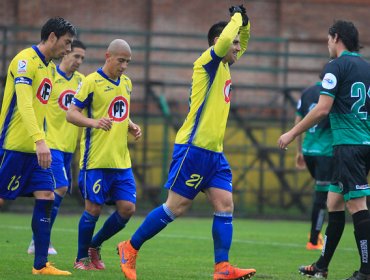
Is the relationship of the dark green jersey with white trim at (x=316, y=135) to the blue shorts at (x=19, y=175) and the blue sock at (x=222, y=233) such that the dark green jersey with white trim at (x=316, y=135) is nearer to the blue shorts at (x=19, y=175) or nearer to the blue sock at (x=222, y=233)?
the blue sock at (x=222, y=233)

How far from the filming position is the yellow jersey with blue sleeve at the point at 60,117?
38.6 feet

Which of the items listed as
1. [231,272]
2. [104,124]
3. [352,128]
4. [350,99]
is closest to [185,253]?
[104,124]

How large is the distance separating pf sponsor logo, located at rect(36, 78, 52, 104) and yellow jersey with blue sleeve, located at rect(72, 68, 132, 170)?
0.74 metres

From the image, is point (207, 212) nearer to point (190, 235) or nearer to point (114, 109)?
point (190, 235)

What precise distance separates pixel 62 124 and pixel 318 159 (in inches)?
154

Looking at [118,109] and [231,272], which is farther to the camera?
[118,109]

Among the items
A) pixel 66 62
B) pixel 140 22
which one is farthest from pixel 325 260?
pixel 140 22

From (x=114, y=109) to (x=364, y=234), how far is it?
2901 millimetres

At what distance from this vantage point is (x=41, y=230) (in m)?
8.93

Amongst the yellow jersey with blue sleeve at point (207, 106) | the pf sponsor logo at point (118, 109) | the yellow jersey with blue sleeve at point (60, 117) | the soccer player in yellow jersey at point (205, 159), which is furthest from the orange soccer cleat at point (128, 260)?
the yellow jersey with blue sleeve at point (60, 117)

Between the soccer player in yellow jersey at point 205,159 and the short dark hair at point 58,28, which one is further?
the short dark hair at point 58,28

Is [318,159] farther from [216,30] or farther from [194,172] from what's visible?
[194,172]

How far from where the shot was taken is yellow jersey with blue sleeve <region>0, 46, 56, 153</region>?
8.66 metres

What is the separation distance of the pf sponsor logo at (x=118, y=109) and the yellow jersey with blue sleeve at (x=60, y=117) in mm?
2018
